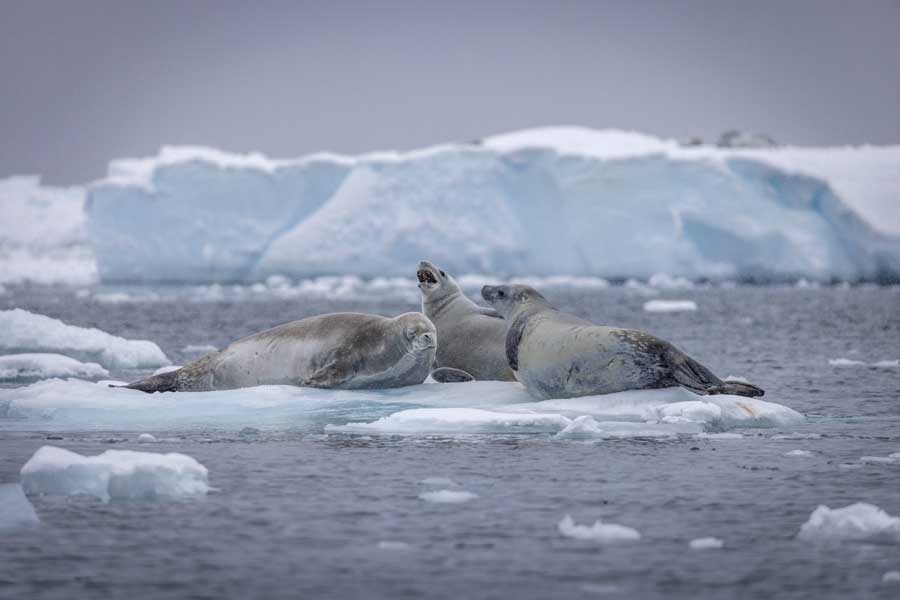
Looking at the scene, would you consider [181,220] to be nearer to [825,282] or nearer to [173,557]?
[825,282]

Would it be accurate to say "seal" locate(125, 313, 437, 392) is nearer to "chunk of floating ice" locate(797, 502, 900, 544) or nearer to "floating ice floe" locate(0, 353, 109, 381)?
"floating ice floe" locate(0, 353, 109, 381)

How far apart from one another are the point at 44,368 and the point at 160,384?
10.7ft

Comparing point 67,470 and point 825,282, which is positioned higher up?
point 825,282

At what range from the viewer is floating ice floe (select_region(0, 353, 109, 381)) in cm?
1220

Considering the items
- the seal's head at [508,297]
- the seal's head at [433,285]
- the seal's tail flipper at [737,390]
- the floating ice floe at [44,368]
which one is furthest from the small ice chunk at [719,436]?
the floating ice floe at [44,368]

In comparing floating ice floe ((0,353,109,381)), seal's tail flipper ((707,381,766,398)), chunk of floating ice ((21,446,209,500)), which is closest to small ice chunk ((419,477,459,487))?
chunk of floating ice ((21,446,209,500))

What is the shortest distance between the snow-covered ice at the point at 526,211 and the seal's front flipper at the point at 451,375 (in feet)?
94.4

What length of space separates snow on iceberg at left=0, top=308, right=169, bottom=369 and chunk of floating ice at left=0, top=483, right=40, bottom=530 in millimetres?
8284

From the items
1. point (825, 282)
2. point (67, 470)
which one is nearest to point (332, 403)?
point (67, 470)

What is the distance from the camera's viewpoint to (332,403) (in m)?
8.69

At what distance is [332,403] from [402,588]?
169 inches

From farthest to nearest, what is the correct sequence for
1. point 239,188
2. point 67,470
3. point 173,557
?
point 239,188 → point 67,470 → point 173,557

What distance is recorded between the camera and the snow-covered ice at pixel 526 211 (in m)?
38.3

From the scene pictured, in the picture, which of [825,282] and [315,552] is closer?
[315,552]
